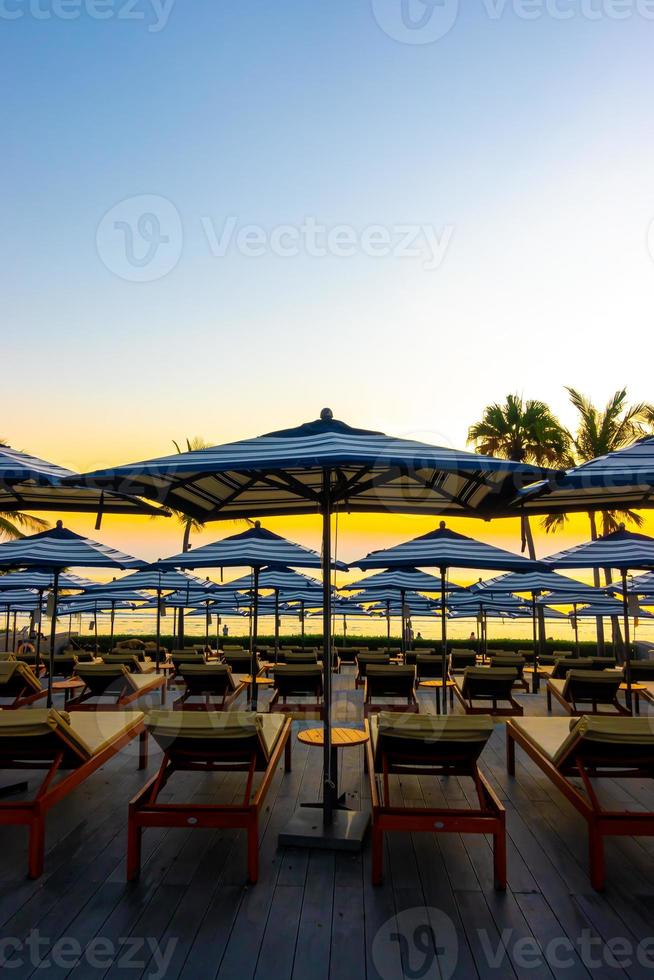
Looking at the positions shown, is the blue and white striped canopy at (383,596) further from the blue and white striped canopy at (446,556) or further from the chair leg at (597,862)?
the chair leg at (597,862)

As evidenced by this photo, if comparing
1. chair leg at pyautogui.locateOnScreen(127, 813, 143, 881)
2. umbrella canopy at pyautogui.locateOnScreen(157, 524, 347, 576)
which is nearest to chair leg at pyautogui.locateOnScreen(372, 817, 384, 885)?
chair leg at pyautogui.locateOnScreen(127, 813, 143, 881)

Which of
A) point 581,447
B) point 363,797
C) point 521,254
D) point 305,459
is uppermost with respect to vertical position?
point 581,447

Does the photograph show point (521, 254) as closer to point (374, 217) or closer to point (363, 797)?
point (374, 217)

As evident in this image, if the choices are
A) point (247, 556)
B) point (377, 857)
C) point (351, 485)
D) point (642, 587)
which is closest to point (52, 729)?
point (377, 857)

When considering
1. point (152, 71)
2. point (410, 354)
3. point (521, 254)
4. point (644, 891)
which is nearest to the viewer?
point (644, 891)

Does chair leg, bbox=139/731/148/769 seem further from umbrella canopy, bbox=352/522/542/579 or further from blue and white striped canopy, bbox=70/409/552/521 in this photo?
umbrella canopy, bbox=352/522/542/579

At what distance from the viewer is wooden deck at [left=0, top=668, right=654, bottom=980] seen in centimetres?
280

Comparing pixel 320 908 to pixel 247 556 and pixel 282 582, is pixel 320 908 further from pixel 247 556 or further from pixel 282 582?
pixel 282 582

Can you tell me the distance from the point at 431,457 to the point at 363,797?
3.41 metres

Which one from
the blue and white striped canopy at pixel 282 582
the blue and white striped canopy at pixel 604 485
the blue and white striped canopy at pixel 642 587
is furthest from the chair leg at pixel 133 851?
the blue and white striped canopy at pixel 642 587

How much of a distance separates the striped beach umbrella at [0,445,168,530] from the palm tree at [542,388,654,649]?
84.1 ft

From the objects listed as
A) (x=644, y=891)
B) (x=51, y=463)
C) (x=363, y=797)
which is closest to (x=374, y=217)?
(x=51, y=463)

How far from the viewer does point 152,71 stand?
28.3 ft

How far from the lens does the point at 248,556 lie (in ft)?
25.3
